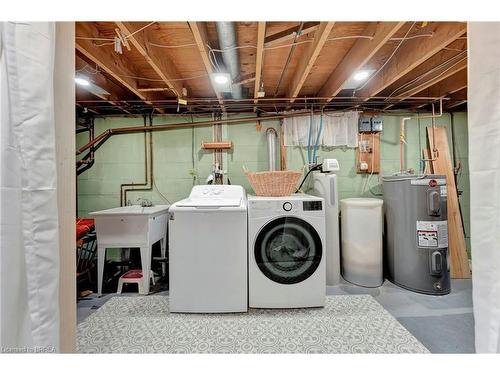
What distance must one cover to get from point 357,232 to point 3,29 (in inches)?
117

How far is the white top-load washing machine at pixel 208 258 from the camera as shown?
2.05 meters

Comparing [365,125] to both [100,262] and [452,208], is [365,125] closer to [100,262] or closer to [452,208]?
[452,208]

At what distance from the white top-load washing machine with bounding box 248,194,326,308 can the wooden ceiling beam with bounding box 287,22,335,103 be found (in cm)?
116

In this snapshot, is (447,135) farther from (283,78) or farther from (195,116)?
(195,116)

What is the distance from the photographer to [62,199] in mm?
901

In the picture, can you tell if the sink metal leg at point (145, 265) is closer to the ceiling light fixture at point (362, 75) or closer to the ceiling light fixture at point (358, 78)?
the ceiling light fixture at point (358, 78)

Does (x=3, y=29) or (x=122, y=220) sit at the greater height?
(x=3, y=29)

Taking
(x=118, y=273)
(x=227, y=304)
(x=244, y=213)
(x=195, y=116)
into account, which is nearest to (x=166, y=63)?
(x=195, y=116)

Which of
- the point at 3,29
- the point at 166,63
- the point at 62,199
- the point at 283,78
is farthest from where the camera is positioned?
the point at 283,78

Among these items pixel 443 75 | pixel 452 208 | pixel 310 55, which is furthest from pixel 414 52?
pixel 452 208

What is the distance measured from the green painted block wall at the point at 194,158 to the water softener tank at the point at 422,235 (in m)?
0.81

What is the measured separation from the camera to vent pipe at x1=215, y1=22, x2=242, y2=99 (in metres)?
1.58

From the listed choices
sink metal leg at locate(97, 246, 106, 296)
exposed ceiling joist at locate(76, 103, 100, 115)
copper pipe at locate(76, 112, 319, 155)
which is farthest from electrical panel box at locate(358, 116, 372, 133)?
exposed ceiling joist at locate(76, 103, 100, 115)

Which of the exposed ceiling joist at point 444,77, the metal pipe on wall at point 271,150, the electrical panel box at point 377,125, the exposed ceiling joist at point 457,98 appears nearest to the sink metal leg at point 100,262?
the metal pipe on wall at point 271,150
